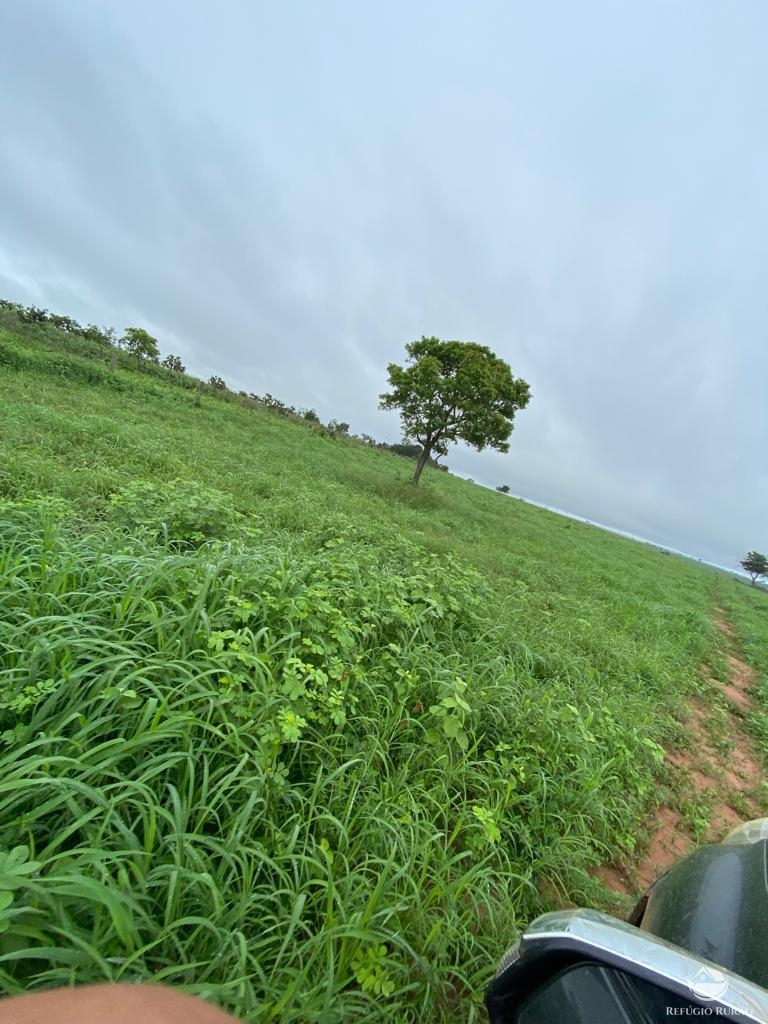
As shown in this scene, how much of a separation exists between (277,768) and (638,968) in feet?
4.64

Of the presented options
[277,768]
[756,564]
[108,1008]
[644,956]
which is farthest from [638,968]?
[756,564]

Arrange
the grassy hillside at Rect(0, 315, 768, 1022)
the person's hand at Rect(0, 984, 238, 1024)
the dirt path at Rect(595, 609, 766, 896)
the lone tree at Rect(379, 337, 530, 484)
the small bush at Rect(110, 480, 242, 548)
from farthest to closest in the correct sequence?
the lone tree at Rect(379, 337, 530, 484) → the small bush at Rect(110, 480, 242, 548) → the dirt path at Rect(595, 609, 766, 896) → the grassy hillside at Rect(0, 315, 768, 1022) → the person's hand at Rect(0, 984, 238, 1024)

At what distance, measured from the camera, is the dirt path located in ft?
7.74

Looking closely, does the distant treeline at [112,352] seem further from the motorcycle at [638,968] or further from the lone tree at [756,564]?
the lone tree at [756,564]

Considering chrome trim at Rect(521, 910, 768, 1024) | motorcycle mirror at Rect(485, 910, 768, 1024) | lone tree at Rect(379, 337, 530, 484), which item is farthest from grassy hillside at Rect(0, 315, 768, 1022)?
lone tree at Rect(379, 337, 530, 484)

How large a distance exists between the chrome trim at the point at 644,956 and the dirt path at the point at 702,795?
5.65 ft

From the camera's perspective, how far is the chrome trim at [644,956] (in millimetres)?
789

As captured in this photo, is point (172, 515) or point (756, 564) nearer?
point (172, 515)

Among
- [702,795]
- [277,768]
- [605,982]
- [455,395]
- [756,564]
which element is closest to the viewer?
[605,982]

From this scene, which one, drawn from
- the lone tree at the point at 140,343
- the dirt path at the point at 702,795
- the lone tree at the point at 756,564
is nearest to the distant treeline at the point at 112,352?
the lone tree at the point at 140,343

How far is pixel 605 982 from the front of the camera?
874 millimetres

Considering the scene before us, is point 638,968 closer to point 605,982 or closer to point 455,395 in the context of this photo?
point 605,982

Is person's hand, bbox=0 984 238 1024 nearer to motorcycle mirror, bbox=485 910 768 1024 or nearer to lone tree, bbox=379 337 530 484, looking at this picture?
motorcycle mirror, bbox=485 910 768 1024

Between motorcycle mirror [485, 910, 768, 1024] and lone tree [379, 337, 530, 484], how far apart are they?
46.4ft
